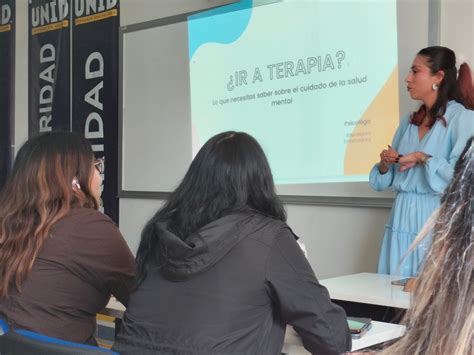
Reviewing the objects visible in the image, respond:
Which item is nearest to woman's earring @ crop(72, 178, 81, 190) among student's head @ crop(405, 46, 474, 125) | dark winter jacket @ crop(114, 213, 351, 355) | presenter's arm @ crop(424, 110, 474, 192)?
dark winter jacket @ crop(114, 213, 351, 355)

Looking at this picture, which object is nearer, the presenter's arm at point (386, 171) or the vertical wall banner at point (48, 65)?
the presenter's arm at point (386, 171)

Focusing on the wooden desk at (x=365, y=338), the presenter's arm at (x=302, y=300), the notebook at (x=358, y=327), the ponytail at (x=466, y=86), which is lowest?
the wooden desk at (x=365, y=338)

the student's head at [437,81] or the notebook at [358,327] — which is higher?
the student's head at [437,81]

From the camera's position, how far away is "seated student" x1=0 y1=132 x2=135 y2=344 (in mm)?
1851

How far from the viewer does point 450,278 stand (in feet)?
1.99

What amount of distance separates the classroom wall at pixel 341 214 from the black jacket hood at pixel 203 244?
2.08 m

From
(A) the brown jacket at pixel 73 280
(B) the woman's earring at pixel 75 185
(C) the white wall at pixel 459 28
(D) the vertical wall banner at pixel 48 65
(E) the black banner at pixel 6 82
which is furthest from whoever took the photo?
(E) the black banner at pixel 6 82

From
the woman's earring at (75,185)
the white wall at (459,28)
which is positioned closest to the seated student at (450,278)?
the woman's earring at (75,185)

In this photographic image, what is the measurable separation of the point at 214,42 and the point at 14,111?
104 inches

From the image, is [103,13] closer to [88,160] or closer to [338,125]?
[338,125]

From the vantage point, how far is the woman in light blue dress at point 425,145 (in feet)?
8.91

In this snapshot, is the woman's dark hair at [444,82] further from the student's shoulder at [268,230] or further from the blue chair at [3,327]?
the blue chair at [3,327]

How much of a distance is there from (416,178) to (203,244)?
169 cm

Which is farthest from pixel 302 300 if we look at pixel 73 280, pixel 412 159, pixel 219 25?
pixel 219 25
